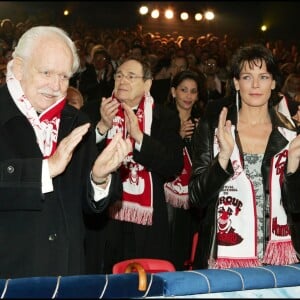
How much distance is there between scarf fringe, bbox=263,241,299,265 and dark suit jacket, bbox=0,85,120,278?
0.94 meters

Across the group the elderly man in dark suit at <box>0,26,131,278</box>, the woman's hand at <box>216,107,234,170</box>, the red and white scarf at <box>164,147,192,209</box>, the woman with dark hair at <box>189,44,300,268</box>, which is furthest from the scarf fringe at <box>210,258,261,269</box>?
the red and white scarf at <box>164,147,192,209</box>

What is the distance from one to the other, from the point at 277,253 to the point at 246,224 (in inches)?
7.2

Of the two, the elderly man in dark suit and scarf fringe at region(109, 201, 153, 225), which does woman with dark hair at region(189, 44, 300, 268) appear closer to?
the elderly man in dark suit

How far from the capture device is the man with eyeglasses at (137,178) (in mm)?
3607

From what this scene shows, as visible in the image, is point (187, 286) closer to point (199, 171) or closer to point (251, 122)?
point (199, 171)

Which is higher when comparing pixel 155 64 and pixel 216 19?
pixel 216 19

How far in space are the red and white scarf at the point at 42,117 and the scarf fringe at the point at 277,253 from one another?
1.14 m

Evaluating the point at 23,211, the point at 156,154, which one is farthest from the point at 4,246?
the point at 156,154

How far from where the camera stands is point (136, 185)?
3879 mm

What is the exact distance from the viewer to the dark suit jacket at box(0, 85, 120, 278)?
199 centimetres

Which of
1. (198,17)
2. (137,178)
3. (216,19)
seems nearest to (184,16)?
(198,17)

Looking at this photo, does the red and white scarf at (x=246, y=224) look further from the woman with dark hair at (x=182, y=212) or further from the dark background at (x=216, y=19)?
the dark background at (x=216, y=19)

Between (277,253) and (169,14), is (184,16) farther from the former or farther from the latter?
(277,253)

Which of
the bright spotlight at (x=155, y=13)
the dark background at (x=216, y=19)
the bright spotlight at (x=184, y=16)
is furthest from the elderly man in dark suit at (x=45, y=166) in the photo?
the bright spotlight at (x=184, y=16)
